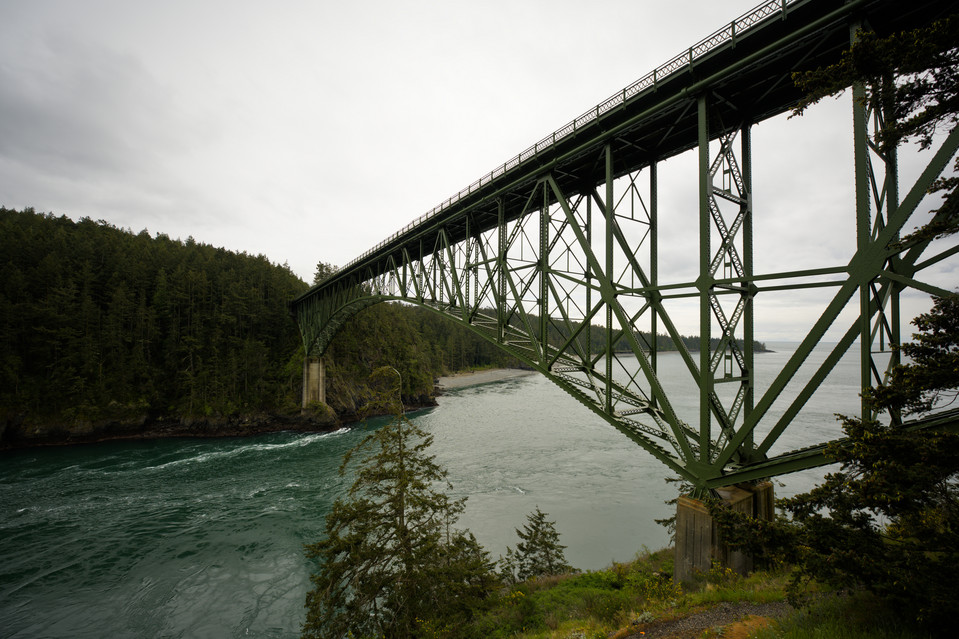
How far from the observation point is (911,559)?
11.9ft

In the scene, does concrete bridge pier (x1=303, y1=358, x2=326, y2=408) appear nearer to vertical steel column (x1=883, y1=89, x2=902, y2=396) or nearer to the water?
the water

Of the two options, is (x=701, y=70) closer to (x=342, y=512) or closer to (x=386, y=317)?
(x=342, y=512)

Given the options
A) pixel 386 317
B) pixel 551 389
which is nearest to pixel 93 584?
pixel 386 317

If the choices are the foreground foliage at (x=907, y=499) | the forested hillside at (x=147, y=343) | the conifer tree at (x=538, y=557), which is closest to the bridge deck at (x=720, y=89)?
the foreground foliage at (x=907, y=499)

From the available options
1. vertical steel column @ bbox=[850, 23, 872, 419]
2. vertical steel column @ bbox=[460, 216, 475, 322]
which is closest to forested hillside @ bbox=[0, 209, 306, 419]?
vertical steel column @ bbox=[460, 216, 475, 322]

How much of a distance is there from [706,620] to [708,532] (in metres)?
1.71

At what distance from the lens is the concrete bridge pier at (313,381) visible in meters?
39.6

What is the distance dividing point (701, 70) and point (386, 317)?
53109 mm

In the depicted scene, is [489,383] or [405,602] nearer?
[405,602]

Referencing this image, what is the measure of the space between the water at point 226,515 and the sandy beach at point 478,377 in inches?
1655

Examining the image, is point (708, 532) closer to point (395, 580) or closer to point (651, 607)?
point (651, 607)

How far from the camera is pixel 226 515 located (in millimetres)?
17453

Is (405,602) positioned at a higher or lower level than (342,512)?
lower

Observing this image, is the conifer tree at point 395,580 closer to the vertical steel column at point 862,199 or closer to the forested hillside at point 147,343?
the vertical steel column at point 862,199
